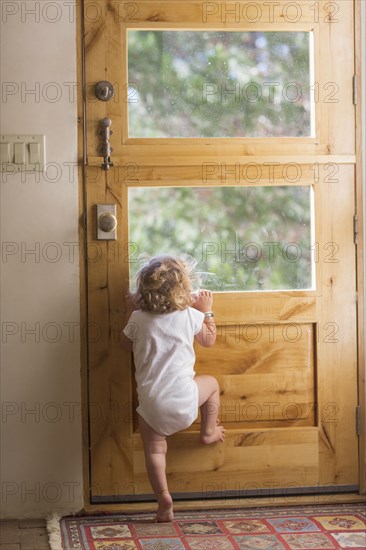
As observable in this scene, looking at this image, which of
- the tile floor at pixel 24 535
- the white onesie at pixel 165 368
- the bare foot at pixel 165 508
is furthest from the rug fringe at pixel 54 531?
the white onesie at pixel 165 368

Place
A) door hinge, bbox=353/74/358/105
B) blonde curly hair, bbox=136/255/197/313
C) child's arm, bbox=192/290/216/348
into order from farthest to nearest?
door hinge, bbox=353/74/358/105 → child's arm, bbox=192/290/216/348 → blonde curly hair, bbox=136/255/197/313

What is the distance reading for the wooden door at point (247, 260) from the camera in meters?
3.03

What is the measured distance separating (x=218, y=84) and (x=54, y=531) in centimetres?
168

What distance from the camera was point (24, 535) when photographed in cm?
285

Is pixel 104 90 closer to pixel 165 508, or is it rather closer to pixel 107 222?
pixel 107 222

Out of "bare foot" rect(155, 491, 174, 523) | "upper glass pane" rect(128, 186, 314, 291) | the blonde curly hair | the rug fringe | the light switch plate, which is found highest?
the light switch plate

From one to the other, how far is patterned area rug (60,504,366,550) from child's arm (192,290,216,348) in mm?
622

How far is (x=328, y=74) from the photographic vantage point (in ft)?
10.2

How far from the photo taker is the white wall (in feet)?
9.77

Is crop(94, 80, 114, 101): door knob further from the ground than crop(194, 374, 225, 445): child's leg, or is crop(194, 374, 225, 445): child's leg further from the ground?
crop(94, 80, 114, 101): door knob

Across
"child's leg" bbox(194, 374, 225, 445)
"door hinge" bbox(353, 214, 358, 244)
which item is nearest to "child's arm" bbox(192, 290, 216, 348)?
"child's leg" bbox(194, 374, 225, 445)

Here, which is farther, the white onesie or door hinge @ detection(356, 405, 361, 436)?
door hinge @ detection(356, 405, 361, 436)

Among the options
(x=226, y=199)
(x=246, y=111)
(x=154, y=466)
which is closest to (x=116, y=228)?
(x=226, y=199)

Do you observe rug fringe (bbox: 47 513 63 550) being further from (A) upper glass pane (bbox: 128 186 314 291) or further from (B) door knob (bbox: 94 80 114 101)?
(B) door knob (bbox: 94 80 114 101)
